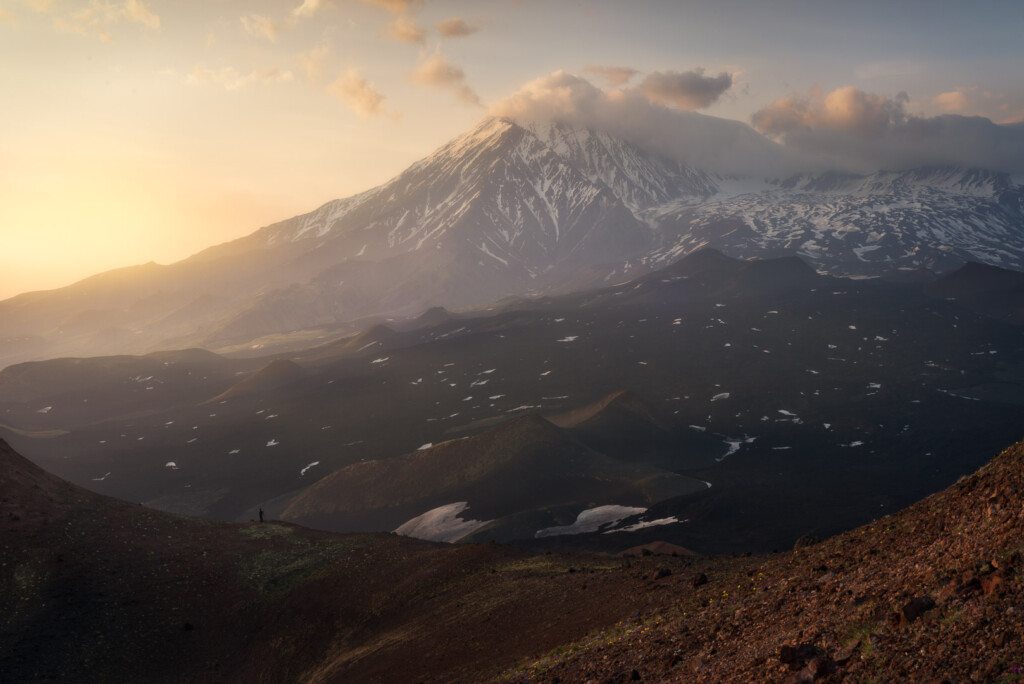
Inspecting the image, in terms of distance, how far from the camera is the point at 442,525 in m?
110

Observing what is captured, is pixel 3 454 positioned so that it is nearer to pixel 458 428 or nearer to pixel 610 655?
pixel 610 655

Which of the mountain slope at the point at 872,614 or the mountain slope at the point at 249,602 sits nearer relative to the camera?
the mountain slope at the point at 872,614

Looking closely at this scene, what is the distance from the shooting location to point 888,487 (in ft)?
377

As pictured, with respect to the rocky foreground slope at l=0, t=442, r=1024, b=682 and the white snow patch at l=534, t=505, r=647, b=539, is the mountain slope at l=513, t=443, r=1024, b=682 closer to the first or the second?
the rocky foreground slope at l=0, t=442, r=1024, b=682

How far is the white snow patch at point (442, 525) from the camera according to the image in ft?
345

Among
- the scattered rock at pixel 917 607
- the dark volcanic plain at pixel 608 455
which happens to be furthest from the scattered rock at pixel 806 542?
the dark volcanic plain at pixel 608 455

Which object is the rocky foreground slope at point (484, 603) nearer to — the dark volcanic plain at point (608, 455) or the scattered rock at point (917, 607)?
the scattered rock at point (917, 607)

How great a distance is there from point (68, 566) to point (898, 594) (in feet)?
182

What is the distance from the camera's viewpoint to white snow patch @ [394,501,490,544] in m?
105

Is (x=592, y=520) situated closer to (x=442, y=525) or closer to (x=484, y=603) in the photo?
(x=442, y=525)

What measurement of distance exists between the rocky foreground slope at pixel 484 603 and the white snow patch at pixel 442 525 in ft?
144

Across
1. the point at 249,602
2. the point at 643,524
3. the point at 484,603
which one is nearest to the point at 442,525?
the point at 643,524

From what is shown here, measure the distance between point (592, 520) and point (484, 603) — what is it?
63.7 metres

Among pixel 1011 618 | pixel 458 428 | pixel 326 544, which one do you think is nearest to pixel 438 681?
pixel 1011 618
